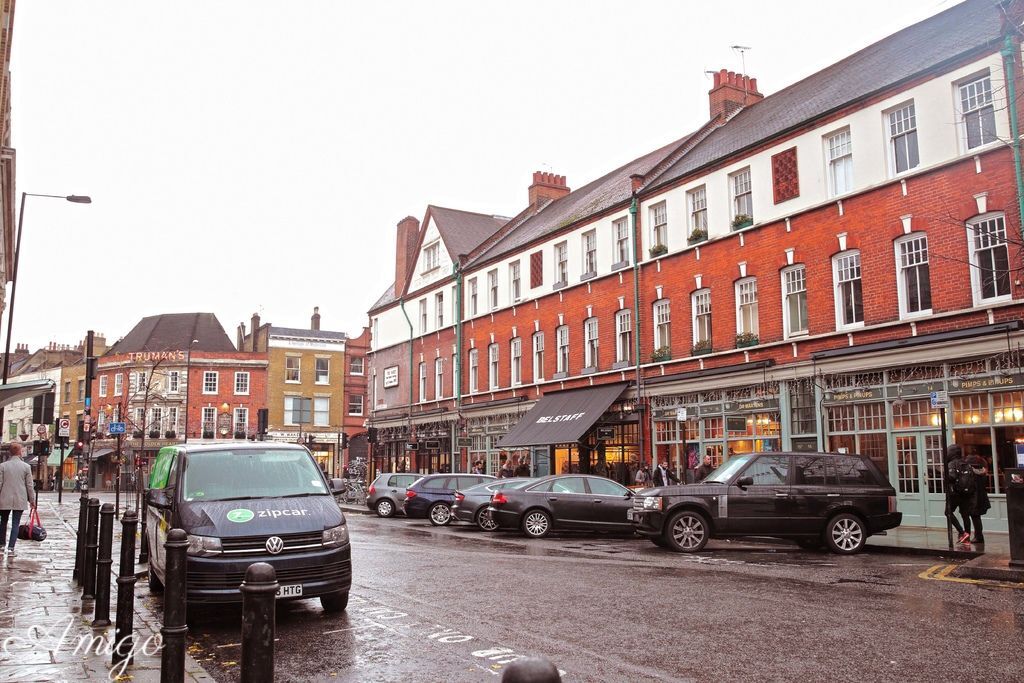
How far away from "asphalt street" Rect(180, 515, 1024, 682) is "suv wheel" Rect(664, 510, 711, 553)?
1.76m

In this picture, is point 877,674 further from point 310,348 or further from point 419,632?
point 310,348

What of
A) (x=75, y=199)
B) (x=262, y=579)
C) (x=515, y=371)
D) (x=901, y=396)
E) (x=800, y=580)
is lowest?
(x=800, y=580)

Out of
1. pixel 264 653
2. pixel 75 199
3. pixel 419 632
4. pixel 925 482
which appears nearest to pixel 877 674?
pixel 419 632

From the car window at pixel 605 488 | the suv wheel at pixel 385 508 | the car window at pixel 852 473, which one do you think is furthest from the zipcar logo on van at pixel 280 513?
the suv wheel at pixel 385 508

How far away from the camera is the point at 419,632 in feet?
26.5

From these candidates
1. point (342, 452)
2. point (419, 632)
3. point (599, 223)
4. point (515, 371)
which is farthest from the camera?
point (342, 452)

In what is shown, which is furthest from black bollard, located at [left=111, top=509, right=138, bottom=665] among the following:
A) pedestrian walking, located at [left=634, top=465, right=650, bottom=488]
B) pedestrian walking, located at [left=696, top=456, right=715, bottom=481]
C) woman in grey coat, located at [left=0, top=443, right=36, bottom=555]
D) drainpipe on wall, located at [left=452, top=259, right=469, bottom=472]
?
drainpipe on wall, located at [left=452, top=259, right=469, bottom=472]

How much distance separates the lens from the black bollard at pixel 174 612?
505 centimetres

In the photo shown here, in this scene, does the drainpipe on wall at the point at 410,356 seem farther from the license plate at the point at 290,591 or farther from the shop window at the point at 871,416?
the license plate at the point at 290,591

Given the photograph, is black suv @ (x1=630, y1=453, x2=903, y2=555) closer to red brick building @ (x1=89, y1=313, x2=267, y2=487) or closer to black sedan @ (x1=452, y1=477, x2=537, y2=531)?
black sedan @ (x1=452, y1=477, x2=537, y2=531)

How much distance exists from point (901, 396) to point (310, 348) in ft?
171

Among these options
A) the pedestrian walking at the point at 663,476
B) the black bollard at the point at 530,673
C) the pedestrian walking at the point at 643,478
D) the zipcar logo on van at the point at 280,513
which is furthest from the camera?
the pedestrian walking at the point at 643,478

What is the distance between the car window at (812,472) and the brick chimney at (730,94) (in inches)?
738

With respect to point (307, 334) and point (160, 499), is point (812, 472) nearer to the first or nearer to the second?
point (160, 499)
